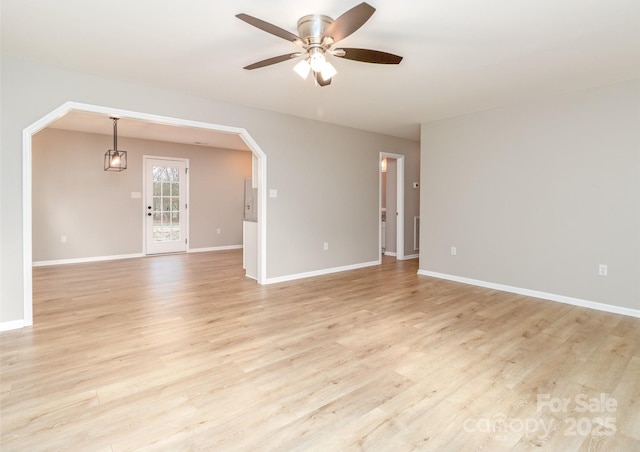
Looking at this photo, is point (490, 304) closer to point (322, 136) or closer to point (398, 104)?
point (398, 104)

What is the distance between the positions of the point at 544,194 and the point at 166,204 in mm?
7064

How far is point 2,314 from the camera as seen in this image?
3.09 metres

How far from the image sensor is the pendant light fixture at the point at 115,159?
655cm

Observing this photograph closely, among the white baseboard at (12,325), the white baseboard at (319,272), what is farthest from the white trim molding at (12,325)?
the white baseboard at (319,272)

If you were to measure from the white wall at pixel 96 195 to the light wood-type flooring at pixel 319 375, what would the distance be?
8.86 ft

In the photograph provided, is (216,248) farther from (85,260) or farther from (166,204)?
(85,260)

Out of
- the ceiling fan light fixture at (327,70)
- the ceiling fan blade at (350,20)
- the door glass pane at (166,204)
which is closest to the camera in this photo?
the ceiling fan blade at (350,20)

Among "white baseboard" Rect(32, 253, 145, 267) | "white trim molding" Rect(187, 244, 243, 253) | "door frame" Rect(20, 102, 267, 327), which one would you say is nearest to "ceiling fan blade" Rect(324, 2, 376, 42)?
"door frame" Rect(20, 102, 267, 327)

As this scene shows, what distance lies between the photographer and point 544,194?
13.9ft

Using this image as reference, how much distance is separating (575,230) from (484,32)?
105 inches

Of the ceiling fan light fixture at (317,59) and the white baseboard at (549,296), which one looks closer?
the ceiling fan light fixture at (317,59)

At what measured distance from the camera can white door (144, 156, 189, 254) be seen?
293 inches

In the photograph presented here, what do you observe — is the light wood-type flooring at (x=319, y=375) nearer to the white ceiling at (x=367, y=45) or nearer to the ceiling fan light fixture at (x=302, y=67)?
the ceiling fan light fixture at (x=302, y=67)

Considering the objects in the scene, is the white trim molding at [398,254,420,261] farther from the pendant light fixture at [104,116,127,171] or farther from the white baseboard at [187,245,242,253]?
the pendant light fixture at [104,116,127,171]
